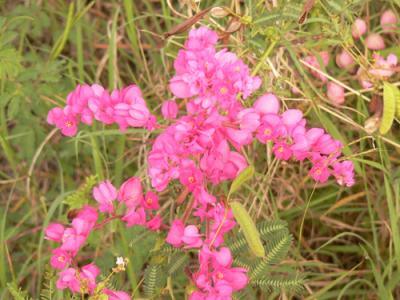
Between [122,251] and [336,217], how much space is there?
0.70 meters

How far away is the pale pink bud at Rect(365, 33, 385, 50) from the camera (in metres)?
2.09

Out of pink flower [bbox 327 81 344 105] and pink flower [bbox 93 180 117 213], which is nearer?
pink flower [bbox 93 180 117 213]

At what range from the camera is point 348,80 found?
2248 mm

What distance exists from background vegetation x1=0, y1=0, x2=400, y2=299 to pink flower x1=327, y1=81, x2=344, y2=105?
31 millimetres

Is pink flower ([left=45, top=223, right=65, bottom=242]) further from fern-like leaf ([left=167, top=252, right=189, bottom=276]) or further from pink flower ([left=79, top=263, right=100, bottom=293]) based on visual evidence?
fern-like leaf ([left=167, top=252, right=189, bottom=276])

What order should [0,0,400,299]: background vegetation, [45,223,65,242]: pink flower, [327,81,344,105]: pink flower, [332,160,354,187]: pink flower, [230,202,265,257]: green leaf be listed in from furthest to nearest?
[327,81,344,105]: pink flower
[0,0,400,299]: background vegetation
[332,160,354,187]: pink flower
[45,223,65,242]: pink flower
[230,202,265,257]: green leaf

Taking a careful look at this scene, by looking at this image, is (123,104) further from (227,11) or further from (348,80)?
(348,80)

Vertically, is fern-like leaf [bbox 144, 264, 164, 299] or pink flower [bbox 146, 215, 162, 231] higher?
pink flower [bbox 146, 215, 162, 231]

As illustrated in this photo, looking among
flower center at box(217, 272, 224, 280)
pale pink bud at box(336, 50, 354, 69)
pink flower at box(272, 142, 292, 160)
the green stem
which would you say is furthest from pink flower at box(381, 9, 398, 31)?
flower center at box(217, 272, 224, 280)

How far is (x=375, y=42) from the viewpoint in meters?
2.09

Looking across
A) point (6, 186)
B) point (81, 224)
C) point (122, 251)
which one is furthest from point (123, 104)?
point (6, 186)

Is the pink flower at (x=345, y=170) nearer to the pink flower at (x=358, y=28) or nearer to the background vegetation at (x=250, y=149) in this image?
the background vegetation at (x=250, y=149)

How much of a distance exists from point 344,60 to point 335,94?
0.15 metres

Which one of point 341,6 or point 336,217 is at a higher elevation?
point 341,6
